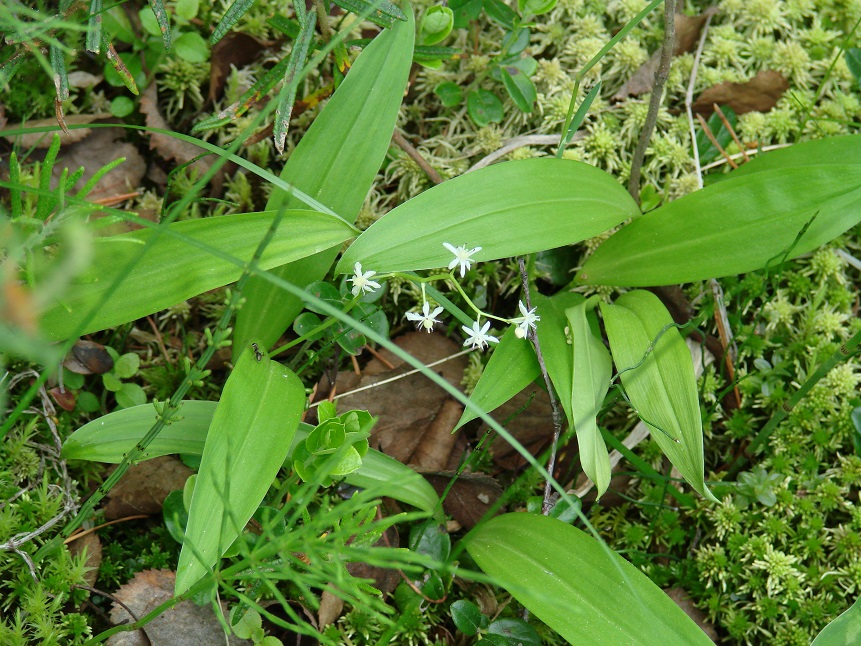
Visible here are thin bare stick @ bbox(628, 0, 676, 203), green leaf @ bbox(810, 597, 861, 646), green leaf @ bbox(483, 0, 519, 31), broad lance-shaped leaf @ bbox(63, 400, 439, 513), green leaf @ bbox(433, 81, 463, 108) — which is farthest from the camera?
green leaf @ bbox(433, 81, 463, 108)

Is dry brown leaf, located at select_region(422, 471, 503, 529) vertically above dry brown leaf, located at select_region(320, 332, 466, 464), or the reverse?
dry brown leaf, located at select_region(320, 332, 466, 464)

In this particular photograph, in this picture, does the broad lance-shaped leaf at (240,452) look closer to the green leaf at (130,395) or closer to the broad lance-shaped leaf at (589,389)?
the green leaf at (130,395)

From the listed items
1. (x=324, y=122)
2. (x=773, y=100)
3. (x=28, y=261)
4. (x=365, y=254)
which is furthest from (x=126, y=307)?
(x=773, y=100)

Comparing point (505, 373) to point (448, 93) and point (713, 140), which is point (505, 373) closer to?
point (448, 93)

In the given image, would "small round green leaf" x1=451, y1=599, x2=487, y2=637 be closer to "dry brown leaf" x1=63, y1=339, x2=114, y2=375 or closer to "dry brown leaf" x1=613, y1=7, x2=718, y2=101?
"dry brown leaf" x1=63, y1=339, x2=114, y2=375

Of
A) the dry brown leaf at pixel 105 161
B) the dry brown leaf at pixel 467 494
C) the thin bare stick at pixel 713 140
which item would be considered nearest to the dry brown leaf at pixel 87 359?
the dry brown leaf at pixel 105 161

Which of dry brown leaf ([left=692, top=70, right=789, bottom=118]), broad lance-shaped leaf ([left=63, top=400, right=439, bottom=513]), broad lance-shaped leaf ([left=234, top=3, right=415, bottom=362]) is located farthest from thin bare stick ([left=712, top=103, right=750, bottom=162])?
broad lance-shaped leaf ([left=63, top=400, right=439, bottom=513])

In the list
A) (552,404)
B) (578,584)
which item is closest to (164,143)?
(552,404)

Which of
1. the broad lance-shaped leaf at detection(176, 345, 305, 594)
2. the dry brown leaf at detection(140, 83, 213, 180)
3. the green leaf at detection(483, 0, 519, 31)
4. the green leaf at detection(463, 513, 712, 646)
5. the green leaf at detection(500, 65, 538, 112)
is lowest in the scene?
the green leaf at detection(463, 513, 712, 646)
